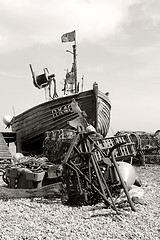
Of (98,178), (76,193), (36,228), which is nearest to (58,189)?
(76,193)

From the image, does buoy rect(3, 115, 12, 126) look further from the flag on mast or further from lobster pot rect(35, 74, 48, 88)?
the flag on mast

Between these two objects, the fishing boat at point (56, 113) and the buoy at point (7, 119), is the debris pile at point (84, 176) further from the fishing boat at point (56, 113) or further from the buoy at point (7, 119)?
the buoy at point (7, 119)

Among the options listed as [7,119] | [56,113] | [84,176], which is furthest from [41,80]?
[84,176]

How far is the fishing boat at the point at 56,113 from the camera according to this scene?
20.5m

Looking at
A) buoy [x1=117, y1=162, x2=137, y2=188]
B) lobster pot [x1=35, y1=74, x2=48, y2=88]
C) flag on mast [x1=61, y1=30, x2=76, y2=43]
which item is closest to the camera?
buoy [x1=117, y1=162, x2=137, y2=188]

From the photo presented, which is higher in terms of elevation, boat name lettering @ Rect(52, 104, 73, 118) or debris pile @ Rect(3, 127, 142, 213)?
boat name lettering @ Rect(52, 104, 73, 118)

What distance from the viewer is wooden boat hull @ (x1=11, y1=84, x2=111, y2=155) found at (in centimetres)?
2053

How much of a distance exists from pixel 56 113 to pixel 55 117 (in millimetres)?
245

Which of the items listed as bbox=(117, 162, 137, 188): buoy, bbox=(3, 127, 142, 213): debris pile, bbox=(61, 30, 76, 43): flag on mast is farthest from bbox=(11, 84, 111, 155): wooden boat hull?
bbox=(117, 162, 137, 188): buoy

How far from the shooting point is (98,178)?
25.1 feet

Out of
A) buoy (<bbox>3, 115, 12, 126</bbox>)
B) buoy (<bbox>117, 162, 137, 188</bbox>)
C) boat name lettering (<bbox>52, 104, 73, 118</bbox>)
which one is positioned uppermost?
boat name lettering (<bbox>52, 104, 73, 118</bbox>)

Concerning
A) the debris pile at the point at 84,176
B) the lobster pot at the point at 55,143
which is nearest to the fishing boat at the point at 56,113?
the lobster pot at the point at 55,143

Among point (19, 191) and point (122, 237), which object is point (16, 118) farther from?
point (122, 237)

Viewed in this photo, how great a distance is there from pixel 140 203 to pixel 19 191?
9.83 ft
